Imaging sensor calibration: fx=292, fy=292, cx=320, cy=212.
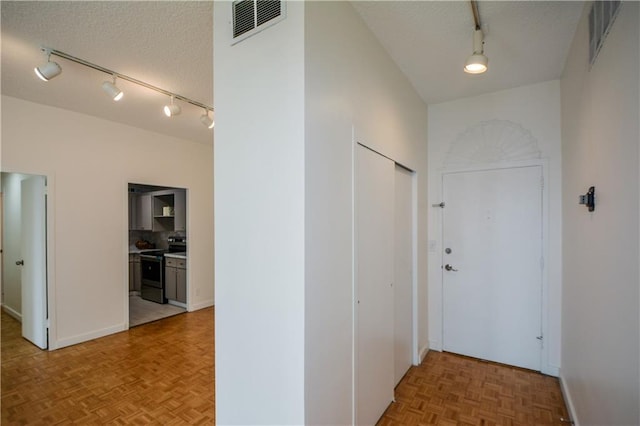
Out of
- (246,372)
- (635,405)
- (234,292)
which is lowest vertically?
(246,372)

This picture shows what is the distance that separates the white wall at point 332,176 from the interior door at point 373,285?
0.13 metres

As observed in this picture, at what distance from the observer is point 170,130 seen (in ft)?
14.4

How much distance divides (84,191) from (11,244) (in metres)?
→ 2.10

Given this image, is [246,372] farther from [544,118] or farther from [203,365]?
[544,118]

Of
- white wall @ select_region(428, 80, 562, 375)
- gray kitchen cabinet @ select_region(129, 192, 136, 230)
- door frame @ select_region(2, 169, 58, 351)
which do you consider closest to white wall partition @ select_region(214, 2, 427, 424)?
white wall @ select_region(428, 80, 562, 375)

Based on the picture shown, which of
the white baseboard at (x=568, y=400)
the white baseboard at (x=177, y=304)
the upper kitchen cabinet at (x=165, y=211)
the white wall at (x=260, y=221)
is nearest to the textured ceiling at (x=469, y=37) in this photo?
the white wall at (x=260, y=221)

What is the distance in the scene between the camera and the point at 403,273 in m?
2.89

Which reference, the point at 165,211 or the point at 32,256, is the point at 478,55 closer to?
the point at 32,256

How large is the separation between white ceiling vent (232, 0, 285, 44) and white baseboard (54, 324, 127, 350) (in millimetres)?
4025

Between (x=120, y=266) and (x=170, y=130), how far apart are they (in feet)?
6.85

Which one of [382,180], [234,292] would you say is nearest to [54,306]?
[234,292]

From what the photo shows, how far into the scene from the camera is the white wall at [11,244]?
436 cm

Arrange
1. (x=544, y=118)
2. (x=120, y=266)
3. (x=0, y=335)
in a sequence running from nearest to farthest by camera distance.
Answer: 1. (x=544, y=118)
2. (x=0, y=335)
3. (x=120, y=266)

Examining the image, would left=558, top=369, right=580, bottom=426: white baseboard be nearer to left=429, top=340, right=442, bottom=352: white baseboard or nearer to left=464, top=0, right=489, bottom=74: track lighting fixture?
left=429, top=340, right=442, bottom=352: white baseboard
